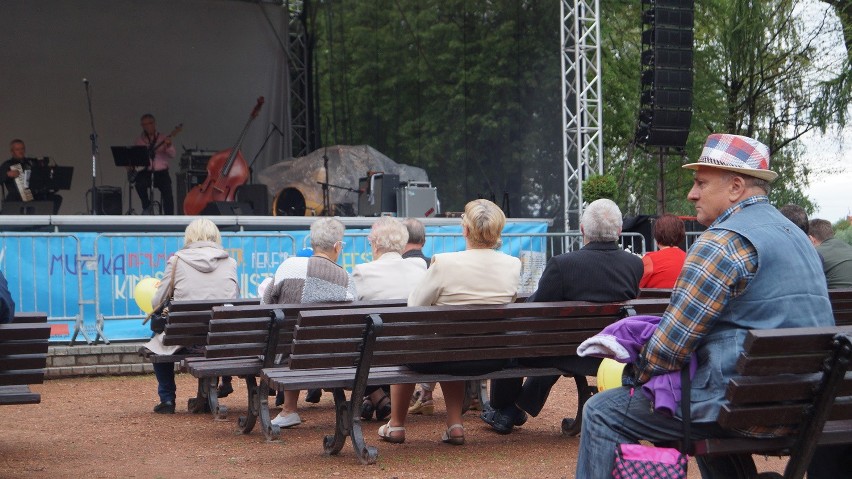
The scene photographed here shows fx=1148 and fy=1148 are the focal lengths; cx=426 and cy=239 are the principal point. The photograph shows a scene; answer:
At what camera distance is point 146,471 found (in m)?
5.74

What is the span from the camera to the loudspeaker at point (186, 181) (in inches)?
720

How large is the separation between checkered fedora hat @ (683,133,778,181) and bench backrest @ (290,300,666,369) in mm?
2266

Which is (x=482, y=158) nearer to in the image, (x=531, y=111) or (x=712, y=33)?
(x=531, y=111)

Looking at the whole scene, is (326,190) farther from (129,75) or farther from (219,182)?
(129,75)

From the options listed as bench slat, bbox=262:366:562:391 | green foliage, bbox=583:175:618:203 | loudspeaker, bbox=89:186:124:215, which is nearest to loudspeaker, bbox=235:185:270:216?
loudspeaker, bbox=89:186:124:215

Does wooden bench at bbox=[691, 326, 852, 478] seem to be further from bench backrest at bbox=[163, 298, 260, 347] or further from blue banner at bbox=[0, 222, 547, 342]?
blue banner at bbox=[0, 222, 547, 342]

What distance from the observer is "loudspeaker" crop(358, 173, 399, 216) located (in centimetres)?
1720

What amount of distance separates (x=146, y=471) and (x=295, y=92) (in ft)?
Answer: 53.2

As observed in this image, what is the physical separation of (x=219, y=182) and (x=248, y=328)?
11.8m

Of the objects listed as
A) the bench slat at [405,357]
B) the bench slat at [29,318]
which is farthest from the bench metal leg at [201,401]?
the bench slat at [405,357]

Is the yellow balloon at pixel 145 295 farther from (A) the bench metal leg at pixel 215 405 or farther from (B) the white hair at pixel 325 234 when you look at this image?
(B) the white hair at pixel 325 234

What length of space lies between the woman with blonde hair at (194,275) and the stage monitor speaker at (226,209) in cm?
881

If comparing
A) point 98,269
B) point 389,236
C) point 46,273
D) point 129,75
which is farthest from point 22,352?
point 129,75

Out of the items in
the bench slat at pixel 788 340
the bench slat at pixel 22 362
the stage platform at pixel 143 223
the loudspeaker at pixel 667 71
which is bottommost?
the bench slat at pixel 22 362
